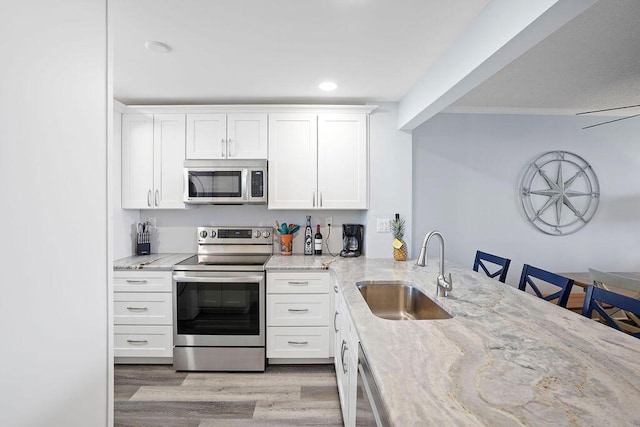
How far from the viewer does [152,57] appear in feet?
7.14

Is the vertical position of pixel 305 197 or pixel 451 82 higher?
pixel 451 82

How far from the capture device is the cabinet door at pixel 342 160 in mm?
3037

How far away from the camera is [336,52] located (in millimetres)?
2113

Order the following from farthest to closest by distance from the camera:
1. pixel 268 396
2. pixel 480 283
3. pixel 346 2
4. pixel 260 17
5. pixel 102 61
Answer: pixel 268 396, pixel 480 283, pixel 260 17, pixel 346 2, pixel 102 61

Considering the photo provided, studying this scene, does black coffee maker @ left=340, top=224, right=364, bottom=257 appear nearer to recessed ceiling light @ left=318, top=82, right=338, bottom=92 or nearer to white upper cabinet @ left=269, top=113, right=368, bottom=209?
white upper cabinet @ left=269, top=113, right=368, bottom=209

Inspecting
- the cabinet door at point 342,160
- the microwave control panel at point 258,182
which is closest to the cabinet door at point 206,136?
the microwave control panel at point 258,182

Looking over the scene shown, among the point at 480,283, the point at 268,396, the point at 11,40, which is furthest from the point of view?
the point at 268,396

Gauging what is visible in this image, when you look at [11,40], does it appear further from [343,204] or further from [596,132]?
[596,132]

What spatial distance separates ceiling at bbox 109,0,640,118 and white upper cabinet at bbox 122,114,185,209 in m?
0.22

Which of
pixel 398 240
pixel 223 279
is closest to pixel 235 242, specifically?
pixel 223 279

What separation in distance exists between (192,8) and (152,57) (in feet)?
2.30

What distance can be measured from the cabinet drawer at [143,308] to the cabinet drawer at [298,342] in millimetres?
871

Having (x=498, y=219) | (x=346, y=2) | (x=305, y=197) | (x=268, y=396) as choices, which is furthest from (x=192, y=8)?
(x=498, y=219)

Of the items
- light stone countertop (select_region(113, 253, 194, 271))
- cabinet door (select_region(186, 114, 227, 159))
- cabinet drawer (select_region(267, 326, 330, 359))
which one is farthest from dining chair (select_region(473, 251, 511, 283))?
light stone countertop (select_region(113, 253, 194, 271))
